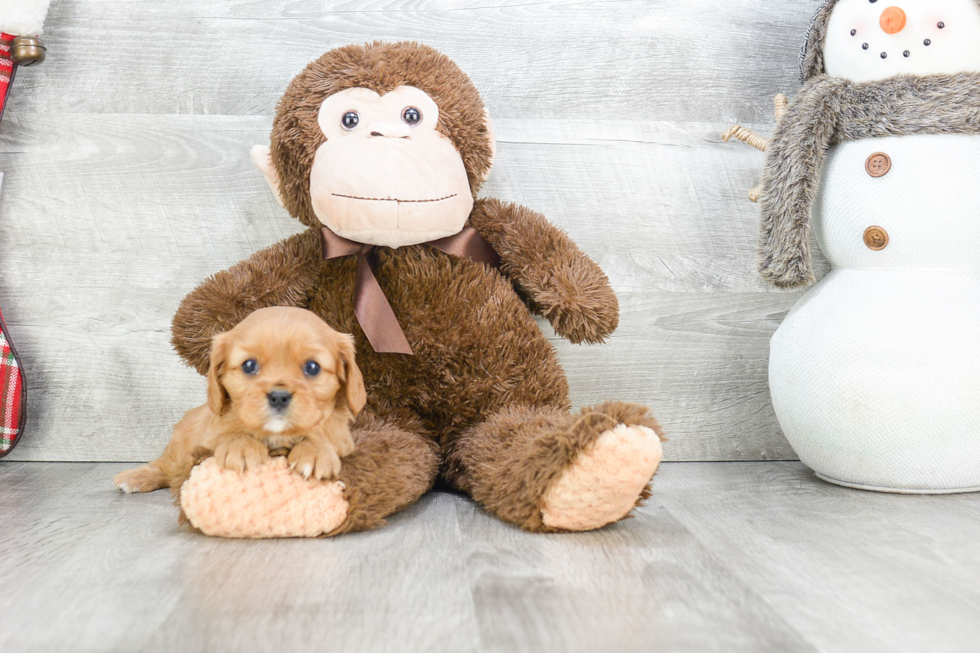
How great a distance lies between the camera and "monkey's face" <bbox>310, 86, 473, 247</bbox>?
981mm

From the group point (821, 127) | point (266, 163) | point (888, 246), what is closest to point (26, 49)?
point (266, 163)

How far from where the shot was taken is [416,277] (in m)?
1.09

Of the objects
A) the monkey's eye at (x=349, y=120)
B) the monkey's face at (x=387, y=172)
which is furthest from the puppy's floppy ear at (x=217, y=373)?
the monkey's eye at (x=349, y=120)

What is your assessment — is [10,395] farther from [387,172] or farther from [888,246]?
[888,246]

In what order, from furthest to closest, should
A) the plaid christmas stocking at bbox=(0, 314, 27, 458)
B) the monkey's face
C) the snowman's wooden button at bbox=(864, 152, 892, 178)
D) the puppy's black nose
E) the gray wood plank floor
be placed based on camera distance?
the plaid christmas stocking at bbox=(0, 314, 27, 458), the snowman's wooden button at bbox=(864, 152, 892, 178), the monkey's face, the puppy's black nose, the gray wood plank floor

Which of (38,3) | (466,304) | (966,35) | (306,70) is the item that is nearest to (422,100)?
(306,70)

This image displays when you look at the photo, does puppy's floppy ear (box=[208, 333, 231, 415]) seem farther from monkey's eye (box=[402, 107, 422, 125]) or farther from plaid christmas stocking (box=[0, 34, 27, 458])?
plaid christmas stocking (box=[0, 34, 27, 458])

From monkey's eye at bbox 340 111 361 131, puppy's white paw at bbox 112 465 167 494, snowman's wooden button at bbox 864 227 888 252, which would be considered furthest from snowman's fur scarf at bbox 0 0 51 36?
snowman's wooden button at bbox 864 227 888 252

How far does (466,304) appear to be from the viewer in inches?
42.6

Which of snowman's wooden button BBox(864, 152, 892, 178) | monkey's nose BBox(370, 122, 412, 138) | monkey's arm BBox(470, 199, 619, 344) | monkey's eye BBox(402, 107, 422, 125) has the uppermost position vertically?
monkey's eye BBox(402, 107, 422, 125)

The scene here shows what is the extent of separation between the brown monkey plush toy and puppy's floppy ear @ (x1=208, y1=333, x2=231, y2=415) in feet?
0.49

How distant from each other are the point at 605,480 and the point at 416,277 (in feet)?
1.36

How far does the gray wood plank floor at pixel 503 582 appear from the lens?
63cm

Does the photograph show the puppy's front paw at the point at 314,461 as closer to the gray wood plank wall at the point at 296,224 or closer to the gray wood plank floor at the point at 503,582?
the gray wood plank floor at the point at 503,582
